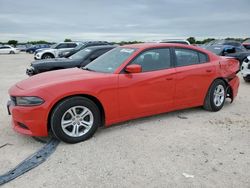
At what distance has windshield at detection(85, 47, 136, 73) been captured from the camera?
14.9 ft

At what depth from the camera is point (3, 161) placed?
3.42 metres

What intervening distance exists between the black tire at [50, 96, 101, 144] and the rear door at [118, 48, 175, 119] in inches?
19.1

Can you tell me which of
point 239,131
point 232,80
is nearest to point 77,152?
point 239,131

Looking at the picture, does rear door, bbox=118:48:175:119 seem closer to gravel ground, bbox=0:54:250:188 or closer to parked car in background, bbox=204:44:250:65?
gravel ground, bbox=0:54:250:188

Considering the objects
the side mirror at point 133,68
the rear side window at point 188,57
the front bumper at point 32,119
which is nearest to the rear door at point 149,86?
the side mirror at point 133,68

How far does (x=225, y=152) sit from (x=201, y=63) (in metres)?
2.23

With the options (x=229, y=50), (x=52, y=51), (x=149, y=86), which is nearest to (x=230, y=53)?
(x=229, y=50)

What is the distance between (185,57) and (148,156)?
2.43 meters

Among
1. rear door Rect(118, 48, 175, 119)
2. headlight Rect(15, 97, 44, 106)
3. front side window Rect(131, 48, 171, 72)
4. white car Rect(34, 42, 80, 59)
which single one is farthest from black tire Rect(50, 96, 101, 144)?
white car Rect(34, 42, 80, 59)

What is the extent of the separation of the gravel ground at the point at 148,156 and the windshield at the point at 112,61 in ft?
3.52

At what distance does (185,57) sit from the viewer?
5.13m

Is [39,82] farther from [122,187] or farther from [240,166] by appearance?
[240,166]

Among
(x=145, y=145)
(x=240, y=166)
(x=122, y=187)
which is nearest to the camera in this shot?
(x=122, y=187)

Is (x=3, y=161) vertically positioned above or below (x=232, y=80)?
below
